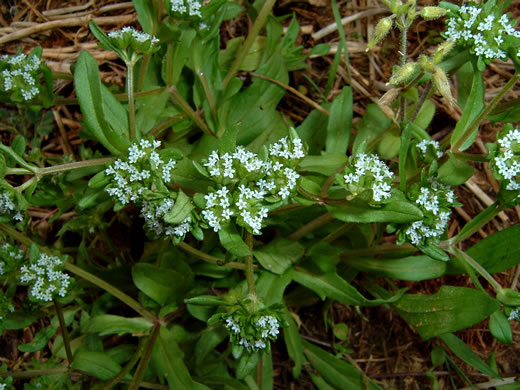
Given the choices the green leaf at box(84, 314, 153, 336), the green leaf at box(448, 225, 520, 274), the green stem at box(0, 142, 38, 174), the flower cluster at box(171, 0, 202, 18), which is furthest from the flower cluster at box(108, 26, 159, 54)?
the green leaf at box(448, 225, 520, 274)

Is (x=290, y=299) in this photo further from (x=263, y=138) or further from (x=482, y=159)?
(x=482, y=159)

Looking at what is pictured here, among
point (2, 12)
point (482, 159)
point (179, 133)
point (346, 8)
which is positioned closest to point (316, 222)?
point (482, 159)

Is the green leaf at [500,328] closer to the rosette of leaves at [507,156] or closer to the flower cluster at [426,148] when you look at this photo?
the rosette of leaves at [507,156]

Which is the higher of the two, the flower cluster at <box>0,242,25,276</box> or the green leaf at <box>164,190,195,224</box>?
the flower cluster at <box>0,242,25,276</box>

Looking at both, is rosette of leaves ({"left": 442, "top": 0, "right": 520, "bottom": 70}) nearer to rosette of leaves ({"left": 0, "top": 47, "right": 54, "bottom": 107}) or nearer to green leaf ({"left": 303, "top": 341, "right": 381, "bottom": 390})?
green leaf ({"left": 303, "top": 341, "right": 381, "bottom": 390})

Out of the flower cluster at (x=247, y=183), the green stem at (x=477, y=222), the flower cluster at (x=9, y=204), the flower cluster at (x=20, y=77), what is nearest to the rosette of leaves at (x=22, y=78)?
the flower cluster at (x=20, y=77)

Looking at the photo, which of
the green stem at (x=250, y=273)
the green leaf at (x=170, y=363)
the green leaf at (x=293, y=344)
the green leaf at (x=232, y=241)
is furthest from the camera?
the green leaf at (x=293, y=344)
